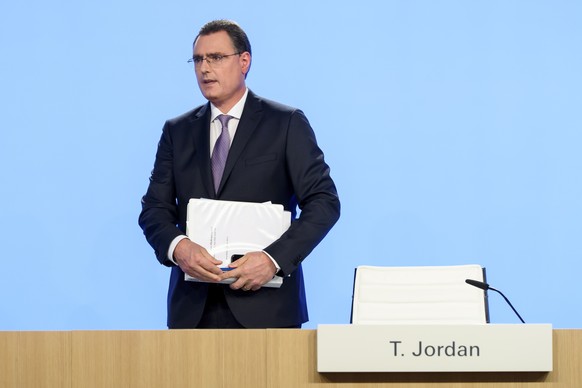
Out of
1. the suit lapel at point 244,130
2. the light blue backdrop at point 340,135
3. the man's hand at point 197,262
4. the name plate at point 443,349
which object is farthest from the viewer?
the light blue backdrop at point 340,135

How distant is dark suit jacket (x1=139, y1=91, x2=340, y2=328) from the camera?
2.75 metres

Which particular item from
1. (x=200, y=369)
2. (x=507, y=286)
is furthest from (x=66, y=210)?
(x=200, y=369)

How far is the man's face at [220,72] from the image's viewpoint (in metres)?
2.94

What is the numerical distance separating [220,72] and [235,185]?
1.17 ft

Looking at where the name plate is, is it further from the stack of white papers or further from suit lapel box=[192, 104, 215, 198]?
suit lapel box=[192, 104, 215, 198]

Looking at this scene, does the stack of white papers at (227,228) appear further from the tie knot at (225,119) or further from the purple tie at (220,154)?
the tie knot at (225,119)

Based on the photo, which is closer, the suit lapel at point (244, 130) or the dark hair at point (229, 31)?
the suit lapel at point (244, 130)

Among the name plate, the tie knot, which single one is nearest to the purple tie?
the tie knot

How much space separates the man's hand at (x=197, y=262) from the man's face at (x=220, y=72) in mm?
515

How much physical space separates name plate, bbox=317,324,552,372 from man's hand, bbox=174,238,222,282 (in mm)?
725

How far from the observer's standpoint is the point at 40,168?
Answer: 13.0 ft

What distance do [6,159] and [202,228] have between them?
158cm

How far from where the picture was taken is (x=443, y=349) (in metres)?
1.95

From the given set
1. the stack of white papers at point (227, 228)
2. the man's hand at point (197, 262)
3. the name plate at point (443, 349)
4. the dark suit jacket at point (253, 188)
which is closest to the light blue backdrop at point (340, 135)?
the dark suit jacket at point (253, 188)
